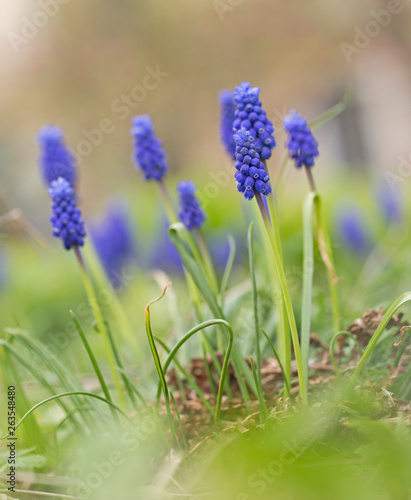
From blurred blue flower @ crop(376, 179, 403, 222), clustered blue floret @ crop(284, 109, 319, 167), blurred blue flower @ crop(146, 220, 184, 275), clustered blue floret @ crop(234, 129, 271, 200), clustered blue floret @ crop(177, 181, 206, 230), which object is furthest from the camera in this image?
blurred blue flower @ crop(146, 220, 184, 275)

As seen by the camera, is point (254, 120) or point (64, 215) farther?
point (64, 215)

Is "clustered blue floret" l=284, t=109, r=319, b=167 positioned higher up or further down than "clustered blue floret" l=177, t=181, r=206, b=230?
higher up

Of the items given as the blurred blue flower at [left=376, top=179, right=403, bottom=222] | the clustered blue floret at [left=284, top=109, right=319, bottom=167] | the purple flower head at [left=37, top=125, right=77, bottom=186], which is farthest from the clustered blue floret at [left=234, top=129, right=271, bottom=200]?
the blurred blue flower at [left=376, top=179, right=403, bottom=222]

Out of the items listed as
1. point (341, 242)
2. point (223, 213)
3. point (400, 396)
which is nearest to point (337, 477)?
point (400, 396)

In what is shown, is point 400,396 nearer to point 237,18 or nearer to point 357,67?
point 357,67

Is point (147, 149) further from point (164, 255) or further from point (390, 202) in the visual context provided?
point (390, 202)

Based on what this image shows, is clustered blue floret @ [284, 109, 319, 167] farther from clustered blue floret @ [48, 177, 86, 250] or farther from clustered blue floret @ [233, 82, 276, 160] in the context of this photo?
clustered blue floret @ [48, 177, 86, 250]

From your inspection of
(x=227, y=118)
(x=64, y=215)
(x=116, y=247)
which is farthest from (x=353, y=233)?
(x=64, y=215)
